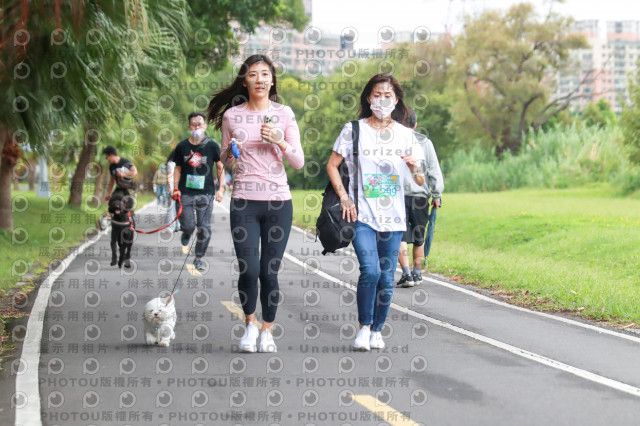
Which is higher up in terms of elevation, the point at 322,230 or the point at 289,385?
the point at 322,230

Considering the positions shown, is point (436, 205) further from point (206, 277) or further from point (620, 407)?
point (620, 407)

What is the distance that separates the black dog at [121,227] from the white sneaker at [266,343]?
6.93m

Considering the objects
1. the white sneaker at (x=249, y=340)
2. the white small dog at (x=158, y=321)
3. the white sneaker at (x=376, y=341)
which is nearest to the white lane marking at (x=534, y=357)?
the white sneaker at (x=376, y=341)

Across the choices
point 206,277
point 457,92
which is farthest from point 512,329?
point 457,92

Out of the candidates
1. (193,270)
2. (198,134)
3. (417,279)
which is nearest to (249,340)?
(417,279)

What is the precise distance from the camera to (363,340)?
754cm

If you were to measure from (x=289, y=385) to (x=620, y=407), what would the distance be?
2.13 m

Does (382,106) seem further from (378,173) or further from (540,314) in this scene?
(540,314)

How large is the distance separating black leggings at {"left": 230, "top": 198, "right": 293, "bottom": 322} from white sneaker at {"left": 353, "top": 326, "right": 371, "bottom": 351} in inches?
28.8

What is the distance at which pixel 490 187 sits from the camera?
49.0m

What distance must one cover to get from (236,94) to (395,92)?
1294 millimetres

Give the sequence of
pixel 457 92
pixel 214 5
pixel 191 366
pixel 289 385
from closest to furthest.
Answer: pixel 289 385, pixel 191 366, pixel 214 5, pixel 457 92

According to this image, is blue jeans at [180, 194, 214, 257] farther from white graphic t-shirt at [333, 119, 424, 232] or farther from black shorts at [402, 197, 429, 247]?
white graphic t-shirt at [333, 119, 424, 232]

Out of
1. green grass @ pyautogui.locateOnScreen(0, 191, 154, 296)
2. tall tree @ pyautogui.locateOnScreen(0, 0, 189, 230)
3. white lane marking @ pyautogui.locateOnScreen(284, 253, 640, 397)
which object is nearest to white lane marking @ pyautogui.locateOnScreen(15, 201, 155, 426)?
green grass @ pyautogui.locateOnScreen(0, 191, 154, 296)
